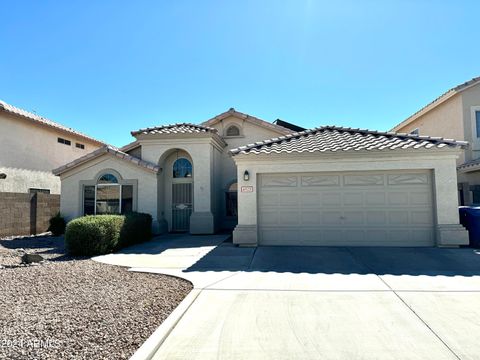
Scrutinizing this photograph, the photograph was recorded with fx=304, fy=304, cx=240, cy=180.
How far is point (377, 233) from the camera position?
10070 mm

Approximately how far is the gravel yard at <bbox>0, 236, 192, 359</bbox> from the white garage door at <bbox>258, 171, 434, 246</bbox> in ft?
16.1

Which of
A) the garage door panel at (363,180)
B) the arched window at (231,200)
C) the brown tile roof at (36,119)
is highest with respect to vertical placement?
the brown tile roof at (36,119)

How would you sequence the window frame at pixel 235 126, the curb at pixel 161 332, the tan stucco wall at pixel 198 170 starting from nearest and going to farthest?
the curb at pixel 161 332 < the tan stucco wall at pixel 198 170 < the window frame at pixel 235 126

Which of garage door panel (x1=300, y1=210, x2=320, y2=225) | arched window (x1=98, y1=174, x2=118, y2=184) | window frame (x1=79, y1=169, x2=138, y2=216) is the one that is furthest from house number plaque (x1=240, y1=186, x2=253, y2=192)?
arched window (x1=98, y1=174, x2=118, y2=184)

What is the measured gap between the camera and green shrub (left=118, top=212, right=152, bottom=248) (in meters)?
11.1

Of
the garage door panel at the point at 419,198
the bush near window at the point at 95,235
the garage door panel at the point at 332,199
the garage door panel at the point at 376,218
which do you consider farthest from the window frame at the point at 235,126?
the garage door panel at the point at 419,198

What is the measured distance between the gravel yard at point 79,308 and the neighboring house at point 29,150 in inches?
430

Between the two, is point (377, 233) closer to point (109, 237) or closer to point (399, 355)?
point (399, 355)

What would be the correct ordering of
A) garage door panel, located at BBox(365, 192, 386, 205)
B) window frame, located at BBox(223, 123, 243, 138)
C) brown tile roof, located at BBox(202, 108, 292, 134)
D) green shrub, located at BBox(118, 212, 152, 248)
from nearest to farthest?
garage door panel, located at BBox(365, 192, 386, 205) → green shrub, located at BBox(118, 212, 152, 248) → brown tile roof, located at BBox(202, 108, 292, 134) → window frame, located at BBox(223, 123, 243, 138)

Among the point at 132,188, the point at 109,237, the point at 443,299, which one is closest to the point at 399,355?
the point at 443,299

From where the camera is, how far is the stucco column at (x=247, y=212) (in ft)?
34.2

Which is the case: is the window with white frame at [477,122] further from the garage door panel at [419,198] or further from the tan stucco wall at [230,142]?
the tan stucco wall at [230,142]

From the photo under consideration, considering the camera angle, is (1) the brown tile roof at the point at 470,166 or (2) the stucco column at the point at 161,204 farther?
(2) the stucco column at the point at 161,204

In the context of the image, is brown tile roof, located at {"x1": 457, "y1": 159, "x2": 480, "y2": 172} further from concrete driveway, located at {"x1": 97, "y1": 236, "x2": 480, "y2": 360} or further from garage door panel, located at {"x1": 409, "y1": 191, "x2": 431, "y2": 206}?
concrete driveway, located at {"x1": 97, "y1": 236, "x2": 480, "y2": 360}
